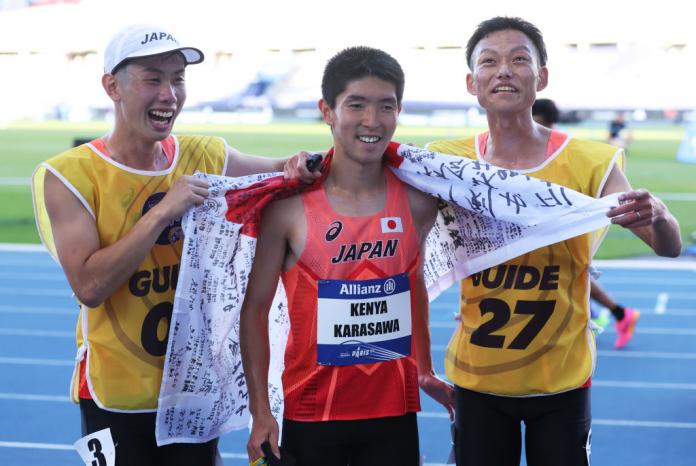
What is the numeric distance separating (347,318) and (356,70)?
675 millimetres

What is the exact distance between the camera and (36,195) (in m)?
2.76

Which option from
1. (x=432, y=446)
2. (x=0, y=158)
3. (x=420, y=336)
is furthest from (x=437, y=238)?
(x=0, y=158)

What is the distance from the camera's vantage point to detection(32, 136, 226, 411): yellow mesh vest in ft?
8.95

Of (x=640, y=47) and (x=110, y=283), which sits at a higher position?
(x=640, y=47)

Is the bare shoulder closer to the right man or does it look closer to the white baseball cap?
the right man

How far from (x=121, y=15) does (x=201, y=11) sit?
4.38 metres

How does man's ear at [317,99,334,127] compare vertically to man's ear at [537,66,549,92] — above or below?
below

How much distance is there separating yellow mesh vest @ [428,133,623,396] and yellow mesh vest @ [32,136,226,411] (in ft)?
3.05

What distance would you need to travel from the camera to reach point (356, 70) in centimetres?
262

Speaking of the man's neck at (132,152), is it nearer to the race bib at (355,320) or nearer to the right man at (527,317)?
the race bib at (355,320)

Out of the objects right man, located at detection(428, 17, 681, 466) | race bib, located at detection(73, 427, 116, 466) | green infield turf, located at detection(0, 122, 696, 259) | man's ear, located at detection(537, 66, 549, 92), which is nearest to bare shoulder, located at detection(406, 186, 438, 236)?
right man, located at detection(428, 17, 681, 466)

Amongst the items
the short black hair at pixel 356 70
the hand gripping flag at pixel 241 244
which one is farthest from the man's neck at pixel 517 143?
the short black hair at pixel 356 70

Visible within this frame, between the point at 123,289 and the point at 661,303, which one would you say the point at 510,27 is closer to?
the point at 123,289

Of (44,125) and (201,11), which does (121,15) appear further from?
(44,125)
